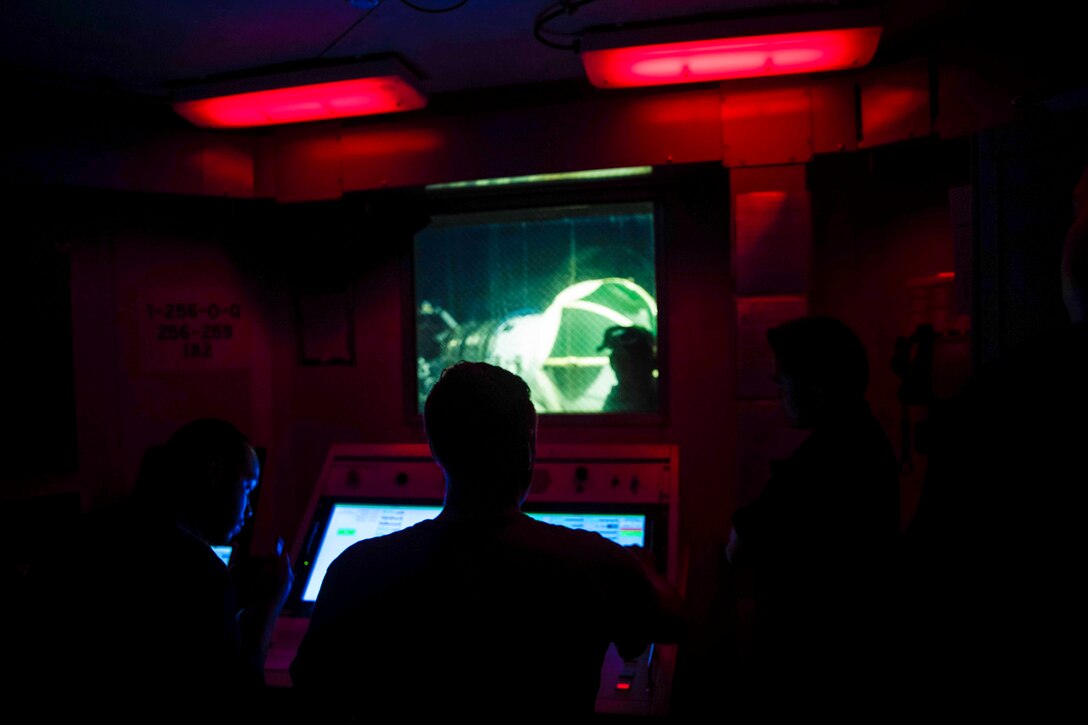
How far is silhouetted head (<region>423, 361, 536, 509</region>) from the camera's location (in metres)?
1.22

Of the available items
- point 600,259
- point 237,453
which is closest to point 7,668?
point 237,453

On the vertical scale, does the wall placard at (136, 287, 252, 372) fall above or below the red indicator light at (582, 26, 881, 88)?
below

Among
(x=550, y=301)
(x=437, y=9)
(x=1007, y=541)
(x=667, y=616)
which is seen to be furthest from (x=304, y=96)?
(x=1007, y=541)

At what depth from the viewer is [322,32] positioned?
234 centimetres

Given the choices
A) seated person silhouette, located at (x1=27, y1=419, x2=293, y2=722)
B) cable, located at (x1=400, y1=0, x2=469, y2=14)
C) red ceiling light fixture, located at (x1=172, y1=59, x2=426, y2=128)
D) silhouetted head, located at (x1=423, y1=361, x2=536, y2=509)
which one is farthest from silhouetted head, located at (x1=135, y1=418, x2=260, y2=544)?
cable, located at (x1=400, y1=0, x2=469, y2=14)

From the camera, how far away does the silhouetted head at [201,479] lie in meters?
1.58

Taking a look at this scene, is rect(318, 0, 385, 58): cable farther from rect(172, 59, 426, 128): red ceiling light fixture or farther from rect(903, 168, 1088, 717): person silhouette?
rect(903, 168, 1088, 717): person silhouette

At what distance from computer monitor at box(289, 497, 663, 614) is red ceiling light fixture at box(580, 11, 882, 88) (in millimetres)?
1388

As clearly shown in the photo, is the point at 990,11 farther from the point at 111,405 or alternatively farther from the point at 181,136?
the point at 111,405

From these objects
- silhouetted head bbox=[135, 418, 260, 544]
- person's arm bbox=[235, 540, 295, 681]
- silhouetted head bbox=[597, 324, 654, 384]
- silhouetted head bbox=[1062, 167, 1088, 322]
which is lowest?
person's arm bbox=[235, 540, 295, 681]

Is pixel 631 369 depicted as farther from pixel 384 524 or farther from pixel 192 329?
pixel 192 329

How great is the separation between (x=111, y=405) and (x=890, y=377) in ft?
9.79

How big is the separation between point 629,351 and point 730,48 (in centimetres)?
125

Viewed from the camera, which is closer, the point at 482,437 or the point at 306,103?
the point at 482,437
